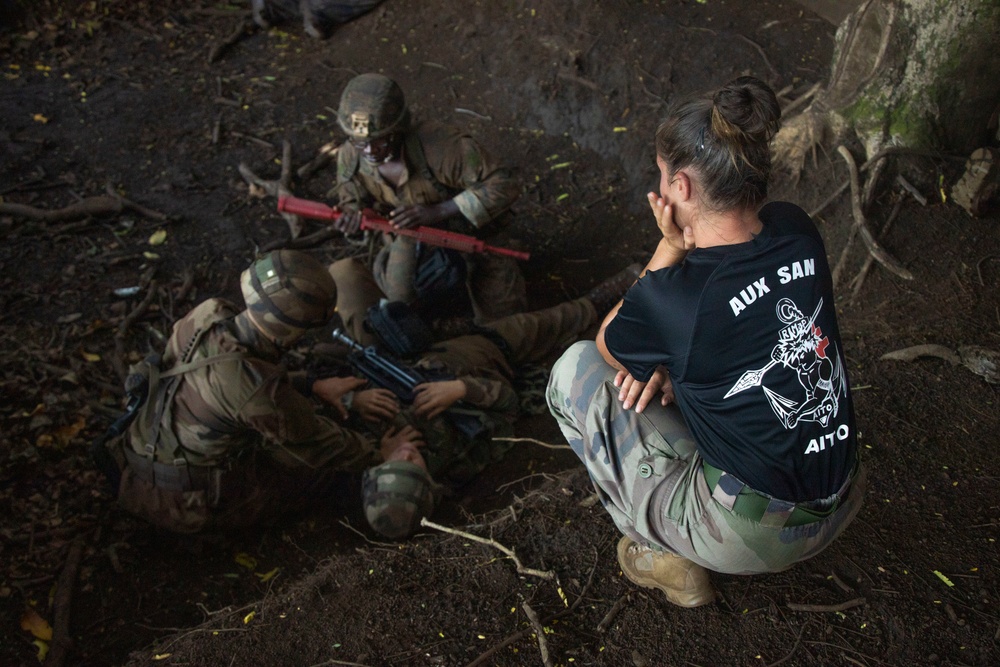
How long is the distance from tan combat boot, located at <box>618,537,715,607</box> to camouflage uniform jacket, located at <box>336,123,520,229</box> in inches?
117

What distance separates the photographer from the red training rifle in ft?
17.4

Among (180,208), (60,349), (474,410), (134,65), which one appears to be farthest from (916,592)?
(134,65)

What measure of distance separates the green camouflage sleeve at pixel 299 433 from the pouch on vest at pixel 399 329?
0.69 meters

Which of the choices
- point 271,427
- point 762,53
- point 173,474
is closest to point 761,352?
point 271,427

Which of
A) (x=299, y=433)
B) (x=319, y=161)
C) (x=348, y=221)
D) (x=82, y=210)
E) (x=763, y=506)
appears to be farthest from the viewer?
(x=319, y=161)

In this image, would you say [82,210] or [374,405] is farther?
[82,210]

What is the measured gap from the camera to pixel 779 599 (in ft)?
10.1

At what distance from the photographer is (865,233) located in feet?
15.1

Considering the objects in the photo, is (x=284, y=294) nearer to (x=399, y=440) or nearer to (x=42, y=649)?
(x=399, y=440)

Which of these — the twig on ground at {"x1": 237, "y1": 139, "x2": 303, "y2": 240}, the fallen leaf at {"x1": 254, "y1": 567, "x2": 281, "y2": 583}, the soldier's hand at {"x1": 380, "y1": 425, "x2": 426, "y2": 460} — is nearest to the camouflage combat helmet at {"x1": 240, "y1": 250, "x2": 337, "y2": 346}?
the soldier's hand at {"x1": 380, "y1": 425, "x2": 426, "y2": 460}

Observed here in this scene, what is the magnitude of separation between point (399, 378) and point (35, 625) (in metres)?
2.34

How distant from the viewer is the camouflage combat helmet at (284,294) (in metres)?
3.74

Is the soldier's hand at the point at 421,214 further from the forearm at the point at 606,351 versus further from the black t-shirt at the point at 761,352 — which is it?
the black t-shirt at the point at 761,352

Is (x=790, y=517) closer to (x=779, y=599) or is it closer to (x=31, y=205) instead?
(x=779, y=599)
